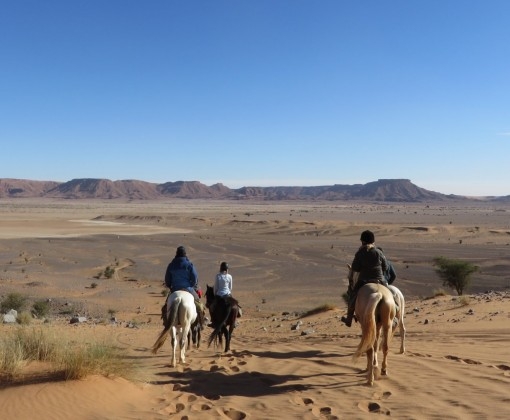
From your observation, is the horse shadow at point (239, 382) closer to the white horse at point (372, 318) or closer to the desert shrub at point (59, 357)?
the white horse at point (372, 318)

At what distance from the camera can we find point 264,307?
27.6m

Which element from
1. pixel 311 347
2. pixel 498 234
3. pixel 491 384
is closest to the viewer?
pixel 491 384

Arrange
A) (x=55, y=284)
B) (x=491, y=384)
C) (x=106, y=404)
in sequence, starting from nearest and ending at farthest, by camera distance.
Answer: (x=106, y=404), (x=491, y=384), (x=55, y=284)

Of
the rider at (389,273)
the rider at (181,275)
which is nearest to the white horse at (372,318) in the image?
the rider at (389,273)

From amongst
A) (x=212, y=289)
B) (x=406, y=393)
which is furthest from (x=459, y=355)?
(x=212, y=289)

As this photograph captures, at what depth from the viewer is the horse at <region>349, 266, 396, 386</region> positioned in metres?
7.79

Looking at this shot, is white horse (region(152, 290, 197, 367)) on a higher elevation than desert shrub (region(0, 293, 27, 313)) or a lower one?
higher

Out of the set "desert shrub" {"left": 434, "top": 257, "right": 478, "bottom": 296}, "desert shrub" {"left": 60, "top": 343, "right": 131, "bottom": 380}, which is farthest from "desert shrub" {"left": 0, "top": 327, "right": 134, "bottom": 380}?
"desert shrub" {"left": 434, "top": 257, "right": 478, "bottom": 296}

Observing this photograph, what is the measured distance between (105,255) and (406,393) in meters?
45.1

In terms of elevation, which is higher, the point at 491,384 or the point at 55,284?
the point at 491,384

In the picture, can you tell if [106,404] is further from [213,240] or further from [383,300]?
[213,240]

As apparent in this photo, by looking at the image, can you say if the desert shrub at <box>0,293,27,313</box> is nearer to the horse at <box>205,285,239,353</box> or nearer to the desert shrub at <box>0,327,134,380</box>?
the horse at <box>205,285,239,353</box>

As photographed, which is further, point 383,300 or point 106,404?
point 383,300

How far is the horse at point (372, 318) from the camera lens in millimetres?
7789
